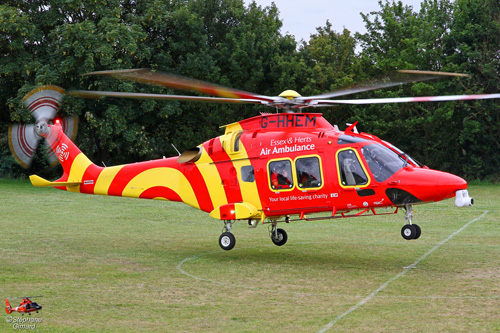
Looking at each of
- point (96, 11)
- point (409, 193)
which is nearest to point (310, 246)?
point (409, 193)

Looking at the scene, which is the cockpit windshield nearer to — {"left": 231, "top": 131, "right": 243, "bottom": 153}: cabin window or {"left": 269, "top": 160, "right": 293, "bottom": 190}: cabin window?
{"left": 269, "top": 160, "right": 293, "bottom": 190}: cabin window

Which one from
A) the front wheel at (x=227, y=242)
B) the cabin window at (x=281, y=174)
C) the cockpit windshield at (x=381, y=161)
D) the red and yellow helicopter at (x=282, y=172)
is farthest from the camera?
the front wheel at (x=227, y=242)

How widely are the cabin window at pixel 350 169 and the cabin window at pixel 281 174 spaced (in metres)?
1.24

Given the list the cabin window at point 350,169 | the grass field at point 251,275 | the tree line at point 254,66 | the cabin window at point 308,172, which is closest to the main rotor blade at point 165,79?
the cabin window at point 308,172

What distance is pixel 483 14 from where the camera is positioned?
43625 millimetres

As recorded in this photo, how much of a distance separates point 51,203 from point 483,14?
32139 mm

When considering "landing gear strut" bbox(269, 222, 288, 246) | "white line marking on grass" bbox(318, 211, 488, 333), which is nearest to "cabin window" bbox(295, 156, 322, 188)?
"white line marking on grass" bbox(318, 211, 488, 333)

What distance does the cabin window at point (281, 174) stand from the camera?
46.9ft

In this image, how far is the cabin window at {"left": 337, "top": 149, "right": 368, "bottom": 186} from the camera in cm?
1343

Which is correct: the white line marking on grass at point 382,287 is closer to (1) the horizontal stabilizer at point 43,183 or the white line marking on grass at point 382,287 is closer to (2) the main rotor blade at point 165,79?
(2) the main rotor blade at point 165,79

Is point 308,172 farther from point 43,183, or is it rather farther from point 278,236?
point 43,183

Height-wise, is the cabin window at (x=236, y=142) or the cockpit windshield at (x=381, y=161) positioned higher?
the cabin window at (x=236, y=142)

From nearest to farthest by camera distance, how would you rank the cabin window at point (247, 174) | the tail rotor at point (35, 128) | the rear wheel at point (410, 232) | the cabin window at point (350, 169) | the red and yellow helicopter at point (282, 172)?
the red and yellow helicopter at point (282, 172)
the rear wheel at point (410, 232)
the cabin window at point (350, 169)
the cabin window at point (247, 174)
the tail rotor at point (35, 128)

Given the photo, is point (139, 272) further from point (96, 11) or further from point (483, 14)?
point (483, 14)
